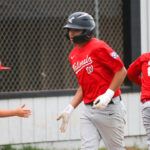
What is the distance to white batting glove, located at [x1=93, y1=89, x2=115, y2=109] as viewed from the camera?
3.96 m

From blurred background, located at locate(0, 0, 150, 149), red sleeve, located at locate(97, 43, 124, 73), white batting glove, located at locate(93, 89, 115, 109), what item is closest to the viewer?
white batting glove, located at locate(93, 89, 115, 109)

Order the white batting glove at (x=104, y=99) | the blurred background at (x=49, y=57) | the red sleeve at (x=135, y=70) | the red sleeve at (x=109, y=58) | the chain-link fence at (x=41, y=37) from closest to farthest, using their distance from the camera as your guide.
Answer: the white batting glove at (x=104, y=99) < the red sleeve at (x=109, y=58) < the red sleeve at (x=135, y=70) < the blurred background at (x=49, y=57) < the chain-link fence at (x=41, y=37)

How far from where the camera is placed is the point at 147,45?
7.15 m

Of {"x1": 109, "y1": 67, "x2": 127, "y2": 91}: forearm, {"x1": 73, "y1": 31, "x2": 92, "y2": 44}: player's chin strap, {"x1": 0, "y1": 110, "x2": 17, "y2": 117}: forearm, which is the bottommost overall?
{"x1": 0, "y1": 110, "x2": 17, "y2": 117}: forearm

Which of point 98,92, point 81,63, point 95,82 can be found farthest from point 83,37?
point 98,92

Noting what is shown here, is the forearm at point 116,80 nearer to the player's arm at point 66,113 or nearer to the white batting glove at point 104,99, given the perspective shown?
the white batting glove at point 104,99

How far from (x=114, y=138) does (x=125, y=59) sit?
3.05m

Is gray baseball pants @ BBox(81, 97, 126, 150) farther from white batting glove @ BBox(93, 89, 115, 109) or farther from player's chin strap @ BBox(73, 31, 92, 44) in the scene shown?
player's chin strap @ BBox(73, 31, 92, 44)

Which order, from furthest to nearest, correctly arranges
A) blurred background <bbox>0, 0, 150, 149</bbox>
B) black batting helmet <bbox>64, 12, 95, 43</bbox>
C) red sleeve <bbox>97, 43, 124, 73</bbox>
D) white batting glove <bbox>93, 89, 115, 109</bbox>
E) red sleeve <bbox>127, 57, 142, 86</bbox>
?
blurred background <bbox>0, 0, 150, 149</bbox> < red sleeve <bbox>127, 57, 142, 86</bbox> < black batting helmet <bbox>64, 12, 95, 43</bbox> < red sleeve <bbox>97, 43, 124, 73</bbox> < white batting glove <bbox>93, 89, 115, 109</bbox>

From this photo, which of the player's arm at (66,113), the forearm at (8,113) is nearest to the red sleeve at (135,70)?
the player's arm at (66,113)

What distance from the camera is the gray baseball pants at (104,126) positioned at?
4.28m

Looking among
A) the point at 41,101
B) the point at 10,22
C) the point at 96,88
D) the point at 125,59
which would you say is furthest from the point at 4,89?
the point at 96,88

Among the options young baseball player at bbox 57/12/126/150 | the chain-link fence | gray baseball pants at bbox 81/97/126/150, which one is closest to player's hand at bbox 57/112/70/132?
young baseball player at bbox 57/12/126/150

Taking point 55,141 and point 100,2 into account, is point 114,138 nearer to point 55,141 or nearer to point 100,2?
point 55,141
